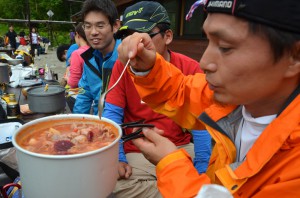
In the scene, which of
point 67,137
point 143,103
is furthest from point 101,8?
point 67,137

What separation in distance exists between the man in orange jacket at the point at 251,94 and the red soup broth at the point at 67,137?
0.19 metres

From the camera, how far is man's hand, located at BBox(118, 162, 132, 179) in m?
1.68

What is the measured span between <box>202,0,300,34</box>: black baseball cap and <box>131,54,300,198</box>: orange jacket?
0.91 ft

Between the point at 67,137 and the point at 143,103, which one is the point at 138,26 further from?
the point at 67,137

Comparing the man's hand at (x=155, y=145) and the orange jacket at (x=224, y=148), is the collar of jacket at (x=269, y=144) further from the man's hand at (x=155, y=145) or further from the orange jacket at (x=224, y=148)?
the man's hand at (x=155, y=145)

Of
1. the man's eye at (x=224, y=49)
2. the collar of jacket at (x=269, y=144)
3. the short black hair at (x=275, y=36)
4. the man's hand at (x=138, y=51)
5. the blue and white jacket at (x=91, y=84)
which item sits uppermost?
the short black hair at (x=275, y=36)

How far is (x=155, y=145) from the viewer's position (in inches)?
44.2

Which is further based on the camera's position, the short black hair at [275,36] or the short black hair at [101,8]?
the short black hair at [101,8]

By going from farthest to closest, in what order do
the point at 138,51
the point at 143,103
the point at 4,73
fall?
the point at 4,73
the point at 143,103
the point at 138,51

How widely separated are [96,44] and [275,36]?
2.25m

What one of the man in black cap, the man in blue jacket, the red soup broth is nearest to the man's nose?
the red soup broth

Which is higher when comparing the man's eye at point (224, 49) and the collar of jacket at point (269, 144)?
the man's eye at point (224, 49)

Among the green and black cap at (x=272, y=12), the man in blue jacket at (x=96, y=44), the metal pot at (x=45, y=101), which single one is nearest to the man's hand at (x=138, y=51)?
the green and black cap at (x=272, y=12)

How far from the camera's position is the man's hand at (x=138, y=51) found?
1068 millimetres
